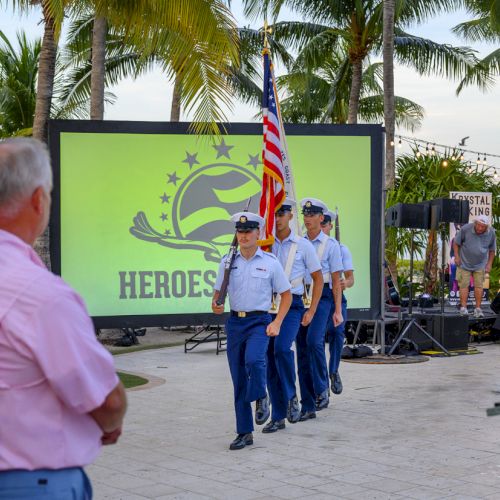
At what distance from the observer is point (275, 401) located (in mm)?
8859

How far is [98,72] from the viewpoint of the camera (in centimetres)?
1823

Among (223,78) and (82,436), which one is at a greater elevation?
(223,78)

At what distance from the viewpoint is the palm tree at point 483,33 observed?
28.7 metres

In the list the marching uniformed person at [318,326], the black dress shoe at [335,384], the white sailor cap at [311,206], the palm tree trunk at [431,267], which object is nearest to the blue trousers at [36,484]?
the marching uniformed person at [318,326]

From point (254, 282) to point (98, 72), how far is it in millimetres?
11110

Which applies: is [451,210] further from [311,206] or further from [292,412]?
[292,412]

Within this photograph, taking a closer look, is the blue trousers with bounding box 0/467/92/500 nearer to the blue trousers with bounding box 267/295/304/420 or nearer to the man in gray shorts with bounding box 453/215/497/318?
the blue trousers with bounding box 267/295/304/420

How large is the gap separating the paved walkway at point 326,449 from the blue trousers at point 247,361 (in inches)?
12.2

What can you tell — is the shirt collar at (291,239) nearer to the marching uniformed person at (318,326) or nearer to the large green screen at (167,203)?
the marching uniformed person at (318,326)

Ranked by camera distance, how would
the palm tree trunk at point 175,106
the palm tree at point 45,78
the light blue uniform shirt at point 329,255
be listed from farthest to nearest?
1. the palm tree trunk at point 175,106
2. the palm tree at point 45,78
3. the light blue uniform shirt at point 329,255

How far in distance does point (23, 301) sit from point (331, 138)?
12588 millimetres

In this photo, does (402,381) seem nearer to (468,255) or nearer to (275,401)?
(275,401)

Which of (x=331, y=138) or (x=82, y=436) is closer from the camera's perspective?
(x=82, y=436)

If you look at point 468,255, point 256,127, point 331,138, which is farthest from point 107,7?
point 468,255
